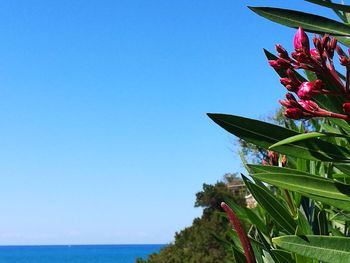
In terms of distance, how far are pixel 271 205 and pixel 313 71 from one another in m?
0.62

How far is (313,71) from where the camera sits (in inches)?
46.4

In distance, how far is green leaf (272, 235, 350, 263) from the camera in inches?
44.8

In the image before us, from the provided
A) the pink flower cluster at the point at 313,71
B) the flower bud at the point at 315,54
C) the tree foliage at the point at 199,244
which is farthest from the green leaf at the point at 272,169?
the tree foliage at the point at 199,244

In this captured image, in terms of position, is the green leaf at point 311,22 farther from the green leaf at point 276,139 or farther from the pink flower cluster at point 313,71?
the green leaf at point 276,139

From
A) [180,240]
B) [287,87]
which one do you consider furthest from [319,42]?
[180,240]

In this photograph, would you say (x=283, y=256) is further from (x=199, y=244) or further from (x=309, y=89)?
(x=199, y=244)

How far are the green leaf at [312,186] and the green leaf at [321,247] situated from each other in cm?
18

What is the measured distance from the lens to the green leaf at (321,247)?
3.73 ft

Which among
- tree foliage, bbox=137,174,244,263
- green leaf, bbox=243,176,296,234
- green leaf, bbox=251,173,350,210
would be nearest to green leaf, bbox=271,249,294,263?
green leaf, bbox=243,176,296,234

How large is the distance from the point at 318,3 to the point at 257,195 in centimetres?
58

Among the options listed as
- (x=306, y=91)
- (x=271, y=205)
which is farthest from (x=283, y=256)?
(x=306, y=91)

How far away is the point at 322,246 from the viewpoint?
1142 millimetres

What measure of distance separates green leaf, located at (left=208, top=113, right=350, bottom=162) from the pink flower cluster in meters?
0.10

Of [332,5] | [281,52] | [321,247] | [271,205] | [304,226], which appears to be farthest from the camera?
[271,205]
